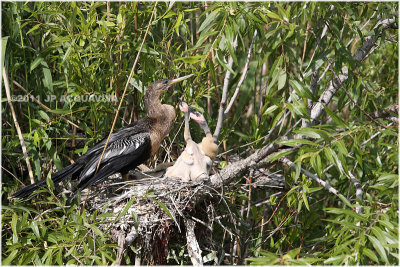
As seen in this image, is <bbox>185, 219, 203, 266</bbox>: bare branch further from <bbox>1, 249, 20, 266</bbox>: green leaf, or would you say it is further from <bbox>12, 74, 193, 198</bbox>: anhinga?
<bbox>1, 249, 20, 266</bbox>: green leaf

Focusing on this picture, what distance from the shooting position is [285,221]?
4145 mm

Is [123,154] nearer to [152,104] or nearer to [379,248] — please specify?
[152,104]

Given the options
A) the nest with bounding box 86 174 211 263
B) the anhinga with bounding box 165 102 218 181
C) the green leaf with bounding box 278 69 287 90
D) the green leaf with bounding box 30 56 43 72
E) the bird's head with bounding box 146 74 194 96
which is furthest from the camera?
the bird's head with bounding box 146 74 194 96

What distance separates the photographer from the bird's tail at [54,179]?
3.78 m

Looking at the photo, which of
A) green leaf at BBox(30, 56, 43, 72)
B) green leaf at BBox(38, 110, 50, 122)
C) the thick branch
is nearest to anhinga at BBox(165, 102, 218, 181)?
the thick branch

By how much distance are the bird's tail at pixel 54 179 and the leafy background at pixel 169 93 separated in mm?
113

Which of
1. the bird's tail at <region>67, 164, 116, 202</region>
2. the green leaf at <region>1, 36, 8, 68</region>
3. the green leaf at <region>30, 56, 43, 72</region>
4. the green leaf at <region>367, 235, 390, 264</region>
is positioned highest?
the green leaf at <region>1, 36, 8, 68</region>

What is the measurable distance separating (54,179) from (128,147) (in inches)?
23.0

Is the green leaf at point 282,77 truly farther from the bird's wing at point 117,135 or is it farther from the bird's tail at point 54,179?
the bird's tail at point 54,179

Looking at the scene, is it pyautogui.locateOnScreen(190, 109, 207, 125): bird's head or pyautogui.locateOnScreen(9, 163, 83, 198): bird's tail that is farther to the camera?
pyautogui.locateOnScreen(190, 109, 207, 125): bird's head

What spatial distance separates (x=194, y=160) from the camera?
393 cm

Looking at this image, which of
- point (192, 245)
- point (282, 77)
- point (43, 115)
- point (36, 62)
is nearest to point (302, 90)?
point (282, 77)

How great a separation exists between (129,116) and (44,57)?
93cm

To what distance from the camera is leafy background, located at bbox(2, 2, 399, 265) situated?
3271mm
